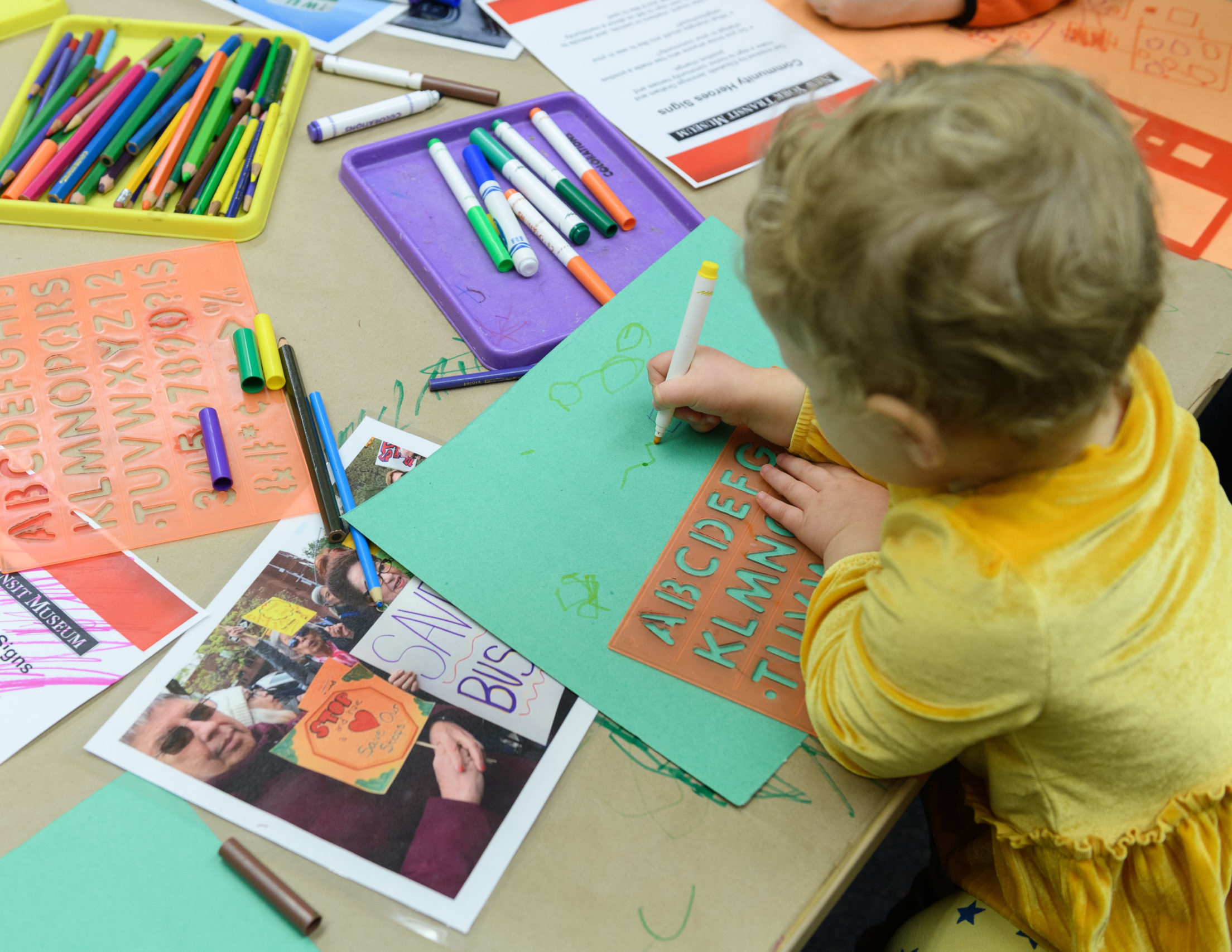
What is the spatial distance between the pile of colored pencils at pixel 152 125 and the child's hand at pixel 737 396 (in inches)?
16.0

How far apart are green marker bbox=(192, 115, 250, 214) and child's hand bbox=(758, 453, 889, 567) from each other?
506 millimetres

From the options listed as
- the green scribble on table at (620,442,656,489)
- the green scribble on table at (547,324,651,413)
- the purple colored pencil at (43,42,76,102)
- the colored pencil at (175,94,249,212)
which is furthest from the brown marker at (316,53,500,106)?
the green scribble on table at (620,442,656,489)

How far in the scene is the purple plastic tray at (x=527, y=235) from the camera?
70cm

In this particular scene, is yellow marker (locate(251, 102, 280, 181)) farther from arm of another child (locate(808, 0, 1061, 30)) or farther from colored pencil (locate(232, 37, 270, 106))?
arm of another child (locate(808, 0, 1061, 30))

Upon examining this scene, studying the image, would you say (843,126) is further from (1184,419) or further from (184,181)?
(184,181)

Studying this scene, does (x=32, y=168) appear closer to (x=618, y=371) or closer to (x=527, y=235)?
(x=527, y=235)

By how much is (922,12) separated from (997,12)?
9 cm

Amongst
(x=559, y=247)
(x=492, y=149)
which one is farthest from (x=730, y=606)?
(x=492, y=149)

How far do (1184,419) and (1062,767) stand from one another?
0.73 feet

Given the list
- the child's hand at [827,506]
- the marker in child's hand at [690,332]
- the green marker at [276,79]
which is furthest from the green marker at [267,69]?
the child's hand at [827,506]

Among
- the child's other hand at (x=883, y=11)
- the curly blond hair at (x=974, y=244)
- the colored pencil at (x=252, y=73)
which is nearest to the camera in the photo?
the curly blond hair at (x=974, y=244)

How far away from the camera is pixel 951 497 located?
0.47 metres

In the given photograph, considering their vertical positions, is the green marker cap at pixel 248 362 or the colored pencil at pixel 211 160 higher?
the colored pencil at pixel 211 160

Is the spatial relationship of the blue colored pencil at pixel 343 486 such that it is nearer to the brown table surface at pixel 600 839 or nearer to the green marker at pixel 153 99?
the brown table surface at pixel 600 839
